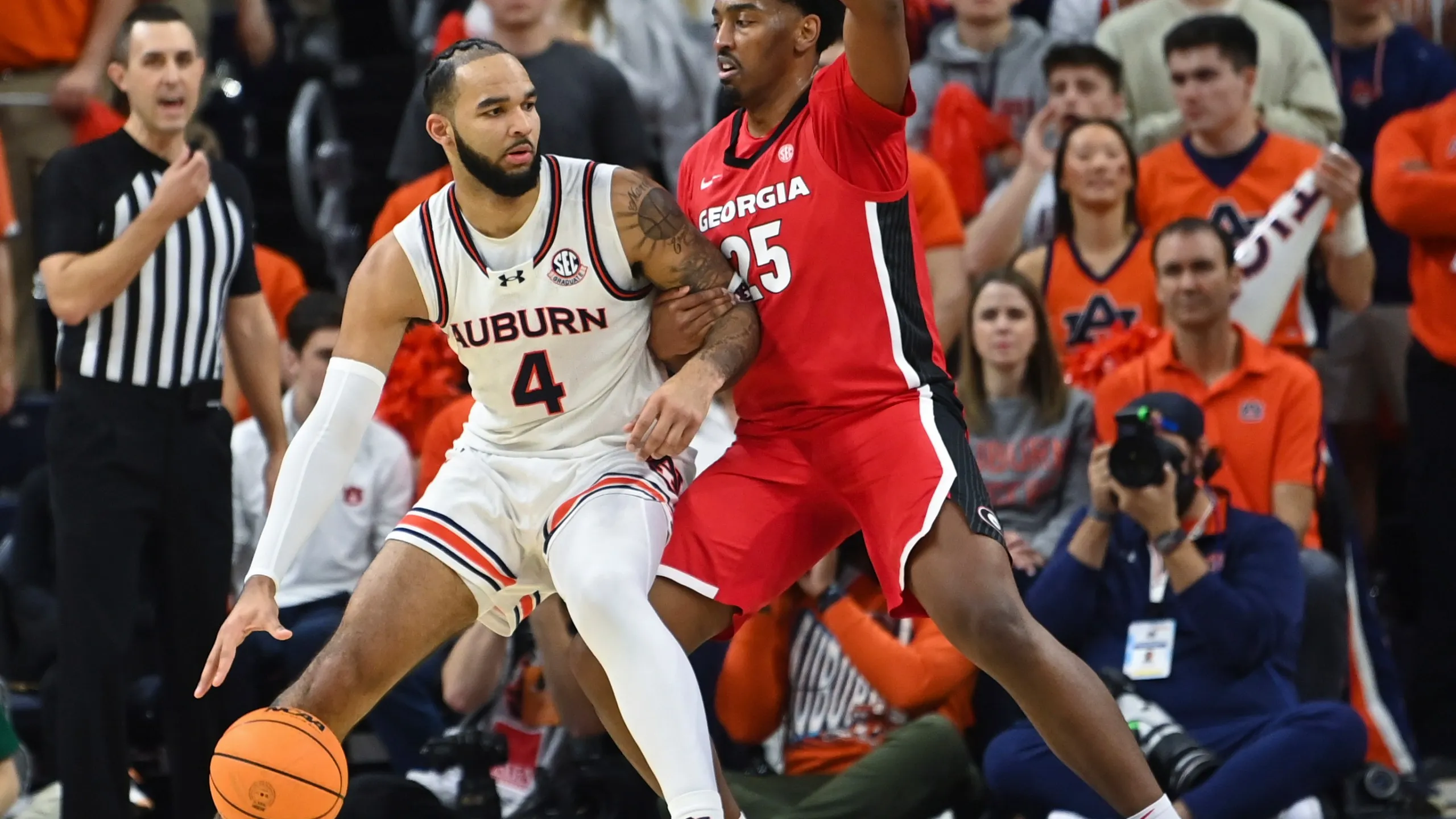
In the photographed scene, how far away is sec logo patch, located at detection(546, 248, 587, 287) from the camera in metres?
4.89

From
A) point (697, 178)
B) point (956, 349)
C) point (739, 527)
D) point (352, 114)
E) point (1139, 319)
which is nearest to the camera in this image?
point (739, 527)

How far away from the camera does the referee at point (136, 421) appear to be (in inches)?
233

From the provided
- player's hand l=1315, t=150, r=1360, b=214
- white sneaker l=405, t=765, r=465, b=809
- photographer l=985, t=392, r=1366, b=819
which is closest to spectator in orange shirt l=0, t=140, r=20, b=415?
white sneaker l=405, t=765, r=465, b=809

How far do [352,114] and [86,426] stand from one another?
4.65 metres

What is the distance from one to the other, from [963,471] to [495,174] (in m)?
1.31

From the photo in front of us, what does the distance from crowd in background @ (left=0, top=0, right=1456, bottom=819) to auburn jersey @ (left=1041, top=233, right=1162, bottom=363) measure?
1cm

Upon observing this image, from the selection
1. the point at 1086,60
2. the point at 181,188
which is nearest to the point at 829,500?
the point at 181,188

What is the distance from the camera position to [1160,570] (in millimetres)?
6234

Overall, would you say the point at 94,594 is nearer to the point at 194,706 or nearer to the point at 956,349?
the point at 194,706

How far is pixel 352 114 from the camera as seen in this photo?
10.4 metres

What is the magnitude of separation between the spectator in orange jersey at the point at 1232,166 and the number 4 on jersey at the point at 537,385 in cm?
340

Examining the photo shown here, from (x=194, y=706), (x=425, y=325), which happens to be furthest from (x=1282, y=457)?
(x=194, y=706)

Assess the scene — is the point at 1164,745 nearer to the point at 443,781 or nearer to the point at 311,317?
the point at 443,781

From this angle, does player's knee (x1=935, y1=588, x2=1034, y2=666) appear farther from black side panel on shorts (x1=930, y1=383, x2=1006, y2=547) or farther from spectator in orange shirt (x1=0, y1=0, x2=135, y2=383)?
spectator in orange shirt (x1=0, y1=0, x2=135, y2=383)
